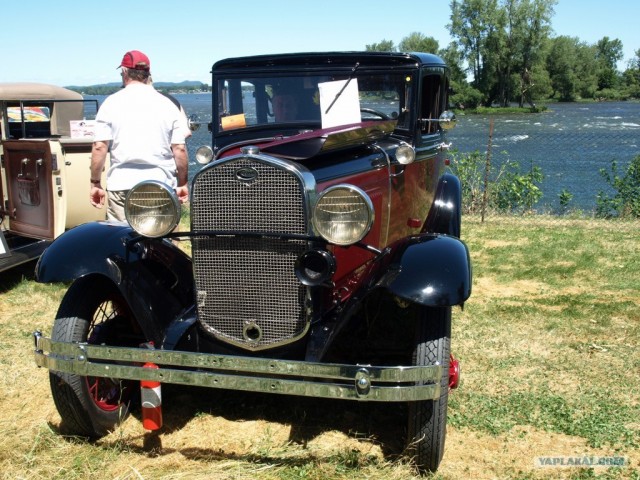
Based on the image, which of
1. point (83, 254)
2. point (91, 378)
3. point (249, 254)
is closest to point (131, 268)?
point (83, 254)

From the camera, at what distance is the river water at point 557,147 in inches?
600

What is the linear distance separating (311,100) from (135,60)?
1213 mm

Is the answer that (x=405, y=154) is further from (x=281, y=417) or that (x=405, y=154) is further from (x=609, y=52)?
(x=609, y=52)

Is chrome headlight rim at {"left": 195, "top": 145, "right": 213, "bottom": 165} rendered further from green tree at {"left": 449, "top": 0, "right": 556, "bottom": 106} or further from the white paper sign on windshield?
green tree at {"left": 449, "top": 0, "right": 556, "bottom": 106}

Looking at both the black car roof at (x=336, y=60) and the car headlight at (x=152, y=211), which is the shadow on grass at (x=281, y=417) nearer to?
the car headlight at (x=152, y=211)

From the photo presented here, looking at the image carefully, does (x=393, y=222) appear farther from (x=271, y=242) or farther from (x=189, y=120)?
(x=189, y=120)

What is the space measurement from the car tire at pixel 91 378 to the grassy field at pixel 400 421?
99mm

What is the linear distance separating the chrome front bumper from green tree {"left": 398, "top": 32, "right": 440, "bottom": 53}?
102ft

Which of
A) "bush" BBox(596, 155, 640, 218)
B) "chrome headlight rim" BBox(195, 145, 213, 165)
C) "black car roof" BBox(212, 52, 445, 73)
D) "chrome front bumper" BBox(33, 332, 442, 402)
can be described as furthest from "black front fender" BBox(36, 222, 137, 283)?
"bush" BBox(596, 155, 640, 218)

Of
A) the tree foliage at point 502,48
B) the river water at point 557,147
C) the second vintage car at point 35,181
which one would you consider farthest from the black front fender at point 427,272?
the tree foliage at point 502,48

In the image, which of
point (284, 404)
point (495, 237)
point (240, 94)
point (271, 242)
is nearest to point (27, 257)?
point (240, 94)

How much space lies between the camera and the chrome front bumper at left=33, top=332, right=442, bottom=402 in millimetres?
2619

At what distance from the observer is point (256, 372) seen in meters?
2.75

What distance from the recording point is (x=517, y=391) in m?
3.81
